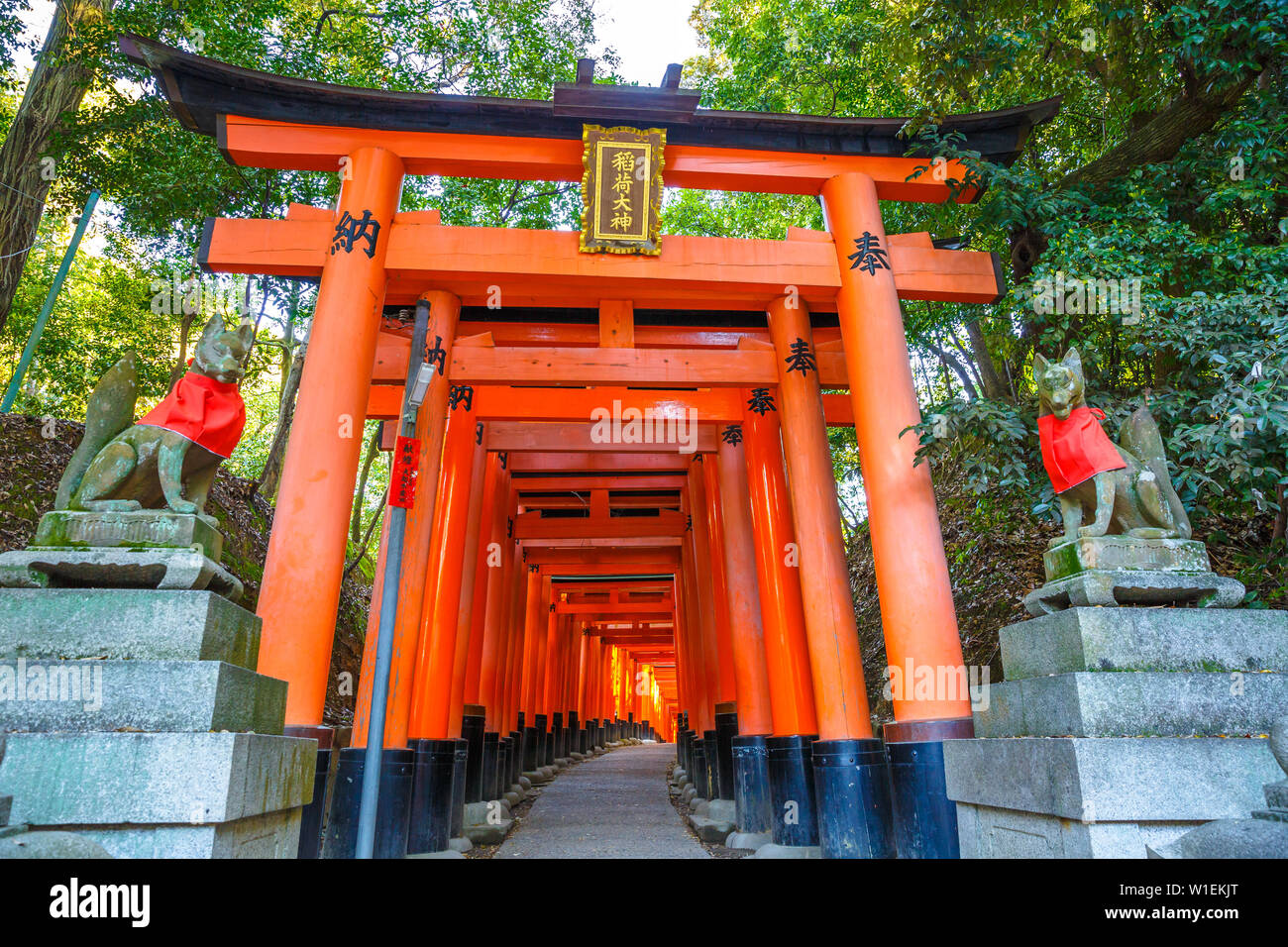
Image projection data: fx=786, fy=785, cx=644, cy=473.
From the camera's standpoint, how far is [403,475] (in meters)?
5.27

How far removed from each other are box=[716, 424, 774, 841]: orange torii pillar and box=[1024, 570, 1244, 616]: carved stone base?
16.5 ft

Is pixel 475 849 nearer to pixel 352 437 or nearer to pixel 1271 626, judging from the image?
pixel 352 437

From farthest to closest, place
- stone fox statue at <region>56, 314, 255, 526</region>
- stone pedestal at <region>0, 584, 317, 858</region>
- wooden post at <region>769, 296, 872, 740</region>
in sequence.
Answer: wooden post at <region>769, 296, 872, 740</region>, stone fox statue at <region>56, 314, 255, 526</region>, stone pedestal at <region>0, 584, 317, 858</region>

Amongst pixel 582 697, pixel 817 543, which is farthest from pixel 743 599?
pixel 582 697

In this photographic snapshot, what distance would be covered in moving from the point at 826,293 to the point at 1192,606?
447 centimetres

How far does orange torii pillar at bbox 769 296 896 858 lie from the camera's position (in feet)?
20.9

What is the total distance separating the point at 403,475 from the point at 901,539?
388 centimetres

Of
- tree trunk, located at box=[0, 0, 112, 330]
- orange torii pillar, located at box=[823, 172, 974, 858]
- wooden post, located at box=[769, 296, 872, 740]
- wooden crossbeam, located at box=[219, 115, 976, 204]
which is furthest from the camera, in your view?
tree trunk, located at box=[0, 0, 112, 330]

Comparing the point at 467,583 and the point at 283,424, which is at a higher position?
the point at 283,424

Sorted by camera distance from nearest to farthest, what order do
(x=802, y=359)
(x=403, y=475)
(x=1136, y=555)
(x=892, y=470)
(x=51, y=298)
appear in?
(x=1136, y=555), (x=403, y=475), (x=892, y=470), (x=802, y=359), (x=51, y=298)

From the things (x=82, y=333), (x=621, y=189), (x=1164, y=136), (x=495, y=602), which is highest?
(x=82, y=333)

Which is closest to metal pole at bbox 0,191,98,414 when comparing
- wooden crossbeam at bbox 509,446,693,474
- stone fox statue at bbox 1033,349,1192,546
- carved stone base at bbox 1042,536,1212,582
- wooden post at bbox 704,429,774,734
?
wooden crossbeam at bbox 509,446,693,474

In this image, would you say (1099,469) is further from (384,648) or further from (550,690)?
(550,690)

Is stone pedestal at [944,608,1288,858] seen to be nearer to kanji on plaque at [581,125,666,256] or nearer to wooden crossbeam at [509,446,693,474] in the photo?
kanji on plaque at [581,125,666,256]
